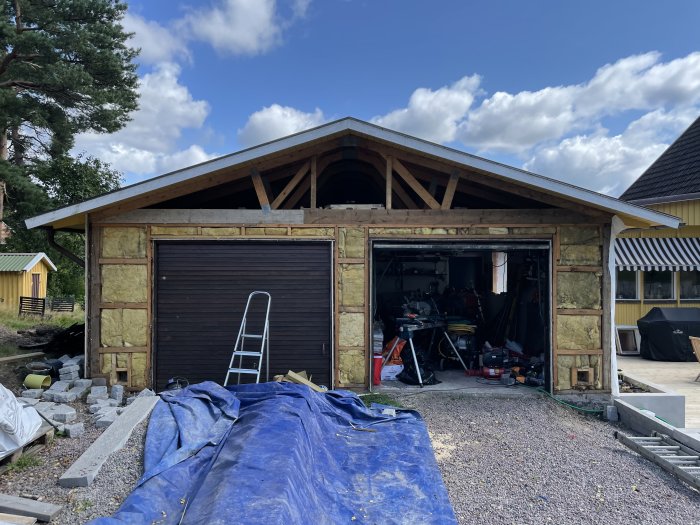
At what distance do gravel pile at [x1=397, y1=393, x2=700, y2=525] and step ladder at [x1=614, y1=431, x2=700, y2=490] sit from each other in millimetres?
90

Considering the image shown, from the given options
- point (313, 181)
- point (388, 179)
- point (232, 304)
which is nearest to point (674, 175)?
point (388, 179)

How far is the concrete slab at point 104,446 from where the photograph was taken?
387cm

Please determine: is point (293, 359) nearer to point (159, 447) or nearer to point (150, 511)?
point (159, 447)

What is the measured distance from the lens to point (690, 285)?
42.2ft

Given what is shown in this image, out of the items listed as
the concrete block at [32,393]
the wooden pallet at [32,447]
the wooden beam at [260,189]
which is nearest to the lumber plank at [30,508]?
the wooden pallet at [32,447]

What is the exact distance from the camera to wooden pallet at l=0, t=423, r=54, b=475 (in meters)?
4.34

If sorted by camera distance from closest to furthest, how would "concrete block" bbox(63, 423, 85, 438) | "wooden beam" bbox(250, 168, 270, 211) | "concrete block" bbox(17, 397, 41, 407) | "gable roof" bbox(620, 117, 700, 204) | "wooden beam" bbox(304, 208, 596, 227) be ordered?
1. "concrete block" bbox(63, 423, 85, 438)
2. "concrete block" bbox(17, 397, 41, 407)
3. "wooden beam" bbox(250, 168, 270, 211)
4. "wooden beam" bbox(304, 208, 596, 227)
5. "gable roof" bbox(620, 117, 700, 204)

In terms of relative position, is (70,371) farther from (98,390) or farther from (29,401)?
(29,401)

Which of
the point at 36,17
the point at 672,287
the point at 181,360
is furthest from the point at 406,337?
the point at 36,17

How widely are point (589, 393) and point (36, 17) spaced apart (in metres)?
19.0

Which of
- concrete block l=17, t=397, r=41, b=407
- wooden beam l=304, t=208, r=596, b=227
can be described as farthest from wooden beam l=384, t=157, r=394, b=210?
concrete block l=17, t=397, r=41, b=407

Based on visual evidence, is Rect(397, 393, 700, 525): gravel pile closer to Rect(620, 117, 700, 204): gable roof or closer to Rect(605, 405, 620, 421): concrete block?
Rect(605, 405, 620, 421): concrete block

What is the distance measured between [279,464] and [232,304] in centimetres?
394

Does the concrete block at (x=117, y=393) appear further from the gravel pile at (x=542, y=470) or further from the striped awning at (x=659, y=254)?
the striped awning at (x=659, y=254)
